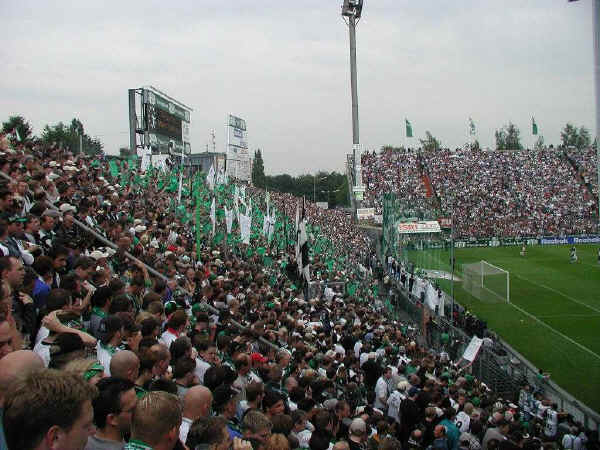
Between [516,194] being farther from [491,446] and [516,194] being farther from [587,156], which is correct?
[491,446]

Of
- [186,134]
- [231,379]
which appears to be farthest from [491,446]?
[186,134]

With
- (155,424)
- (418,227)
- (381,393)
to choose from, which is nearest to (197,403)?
(155,424)

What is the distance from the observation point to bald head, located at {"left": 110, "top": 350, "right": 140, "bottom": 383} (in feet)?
11.5

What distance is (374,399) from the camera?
893 cm

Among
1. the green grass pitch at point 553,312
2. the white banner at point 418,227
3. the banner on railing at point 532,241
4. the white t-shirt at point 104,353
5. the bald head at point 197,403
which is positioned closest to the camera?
the bald head at point 197,403

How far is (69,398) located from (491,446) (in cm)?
643

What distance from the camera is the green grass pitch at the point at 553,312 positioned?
714 inches

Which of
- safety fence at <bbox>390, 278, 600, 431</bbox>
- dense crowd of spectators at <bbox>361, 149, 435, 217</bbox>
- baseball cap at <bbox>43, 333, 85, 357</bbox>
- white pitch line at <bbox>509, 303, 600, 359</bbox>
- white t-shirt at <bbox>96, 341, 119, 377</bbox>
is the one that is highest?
dense crowd of spectators at <bbox>361, 149, 435, 217</bbox>

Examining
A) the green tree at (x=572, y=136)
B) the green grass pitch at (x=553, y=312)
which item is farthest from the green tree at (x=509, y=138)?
the green grass pitch at (x=553, y=312)

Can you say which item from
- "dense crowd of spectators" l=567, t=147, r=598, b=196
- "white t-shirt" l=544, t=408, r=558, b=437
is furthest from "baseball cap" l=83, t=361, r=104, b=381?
"dense crowd of spectators" l=567, t=147, r=598, b=196

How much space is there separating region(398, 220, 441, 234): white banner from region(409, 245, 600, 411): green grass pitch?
42.3 inches

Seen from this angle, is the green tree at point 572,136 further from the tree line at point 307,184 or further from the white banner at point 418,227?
the white banner at point 418,227

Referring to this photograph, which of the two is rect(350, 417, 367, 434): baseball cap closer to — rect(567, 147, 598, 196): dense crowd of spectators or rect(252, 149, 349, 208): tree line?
rect(567, 147, 598, 196): dense crowd of spectators

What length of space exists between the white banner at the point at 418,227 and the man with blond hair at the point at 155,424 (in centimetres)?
2605
